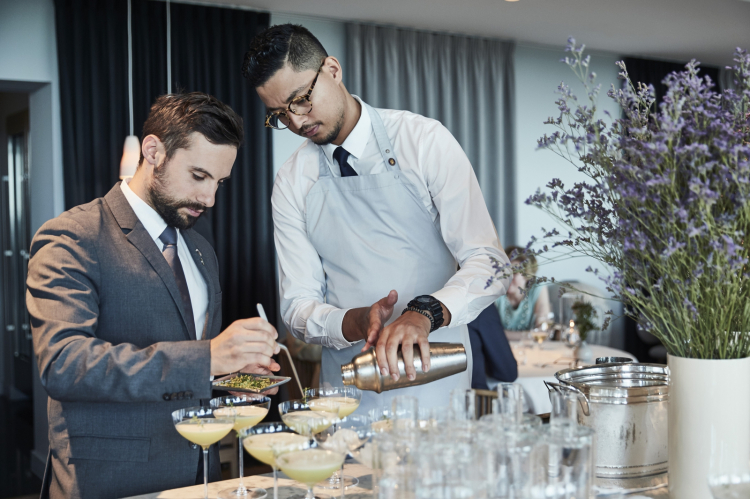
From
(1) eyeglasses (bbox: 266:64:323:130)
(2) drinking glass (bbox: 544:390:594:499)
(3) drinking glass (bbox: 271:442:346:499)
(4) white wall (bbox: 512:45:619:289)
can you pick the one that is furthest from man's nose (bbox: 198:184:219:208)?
(4) white wall (bbox: 512:45:619:289)

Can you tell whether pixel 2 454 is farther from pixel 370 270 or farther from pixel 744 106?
pixel 744 106

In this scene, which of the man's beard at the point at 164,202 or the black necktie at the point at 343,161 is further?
the black necktie at the point at 343,161

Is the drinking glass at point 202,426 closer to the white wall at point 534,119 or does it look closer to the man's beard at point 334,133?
the man's beard at point 334,133

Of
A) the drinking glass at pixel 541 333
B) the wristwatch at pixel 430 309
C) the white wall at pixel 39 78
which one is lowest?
the drinking glass at pixel 541 333

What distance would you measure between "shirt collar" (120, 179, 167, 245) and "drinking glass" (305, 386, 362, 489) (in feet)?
2.25

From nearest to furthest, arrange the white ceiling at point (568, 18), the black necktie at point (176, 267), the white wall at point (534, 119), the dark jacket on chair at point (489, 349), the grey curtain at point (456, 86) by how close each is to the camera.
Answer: the black necktie at point (176, 267) < the dark jacket on chair at point (489, 349) < the white ceiling at point (568, 18) < the grey curtain at point (456, 86) < the white wall at point (534, 119)

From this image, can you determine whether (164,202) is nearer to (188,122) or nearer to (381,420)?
(188,122)

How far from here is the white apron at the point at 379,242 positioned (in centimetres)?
204

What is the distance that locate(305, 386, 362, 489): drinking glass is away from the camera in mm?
1428

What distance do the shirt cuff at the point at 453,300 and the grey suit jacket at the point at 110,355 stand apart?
60 cm

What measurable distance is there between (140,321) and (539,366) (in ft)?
7.86

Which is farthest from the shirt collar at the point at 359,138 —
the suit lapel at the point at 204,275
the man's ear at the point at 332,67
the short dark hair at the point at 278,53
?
the suit lapel at the point at 204,275

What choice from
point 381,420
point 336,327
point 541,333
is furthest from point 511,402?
point 541,333

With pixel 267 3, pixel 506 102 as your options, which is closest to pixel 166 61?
pixel 267 3
